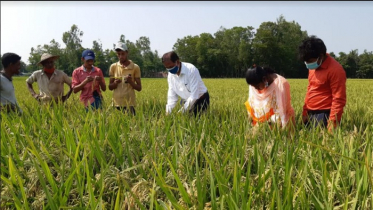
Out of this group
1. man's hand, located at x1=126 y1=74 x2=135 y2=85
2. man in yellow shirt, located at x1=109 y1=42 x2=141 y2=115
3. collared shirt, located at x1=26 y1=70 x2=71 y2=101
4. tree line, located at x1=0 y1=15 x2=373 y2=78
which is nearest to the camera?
man's hand, located at x1=126 y1=74 x2=135 y2=85

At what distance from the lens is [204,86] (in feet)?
12.5

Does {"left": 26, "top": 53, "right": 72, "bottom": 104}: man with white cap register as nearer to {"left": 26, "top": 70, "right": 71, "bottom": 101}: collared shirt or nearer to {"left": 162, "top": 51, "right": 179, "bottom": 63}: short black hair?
{"left": 26, "top": 70, "right": 71, "bottom": 101}: collared shirt

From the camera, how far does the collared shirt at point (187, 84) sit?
355 cm

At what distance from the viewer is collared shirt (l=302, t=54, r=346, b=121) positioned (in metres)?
2.74

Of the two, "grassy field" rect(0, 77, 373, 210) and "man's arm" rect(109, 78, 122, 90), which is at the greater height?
"man's arm" rect(109, 78, 122, 90)

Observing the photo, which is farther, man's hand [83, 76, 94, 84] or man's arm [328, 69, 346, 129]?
man's hand [83, 76, 94, 84]

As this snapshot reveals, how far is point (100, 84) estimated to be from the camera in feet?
13.7

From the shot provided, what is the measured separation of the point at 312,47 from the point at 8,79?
319 centimetres

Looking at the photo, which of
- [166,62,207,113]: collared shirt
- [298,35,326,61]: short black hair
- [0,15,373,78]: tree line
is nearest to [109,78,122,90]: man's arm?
[166,62,207,113]: collared shirt

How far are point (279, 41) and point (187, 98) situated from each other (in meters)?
54.5

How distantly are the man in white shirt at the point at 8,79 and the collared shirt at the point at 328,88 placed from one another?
10.1 feet

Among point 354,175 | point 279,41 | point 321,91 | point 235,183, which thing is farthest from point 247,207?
point 279,41

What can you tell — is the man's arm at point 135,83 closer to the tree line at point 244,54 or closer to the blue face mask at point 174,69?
the blue face mask at point 174,69

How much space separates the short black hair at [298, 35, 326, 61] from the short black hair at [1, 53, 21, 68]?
301 centimetres
